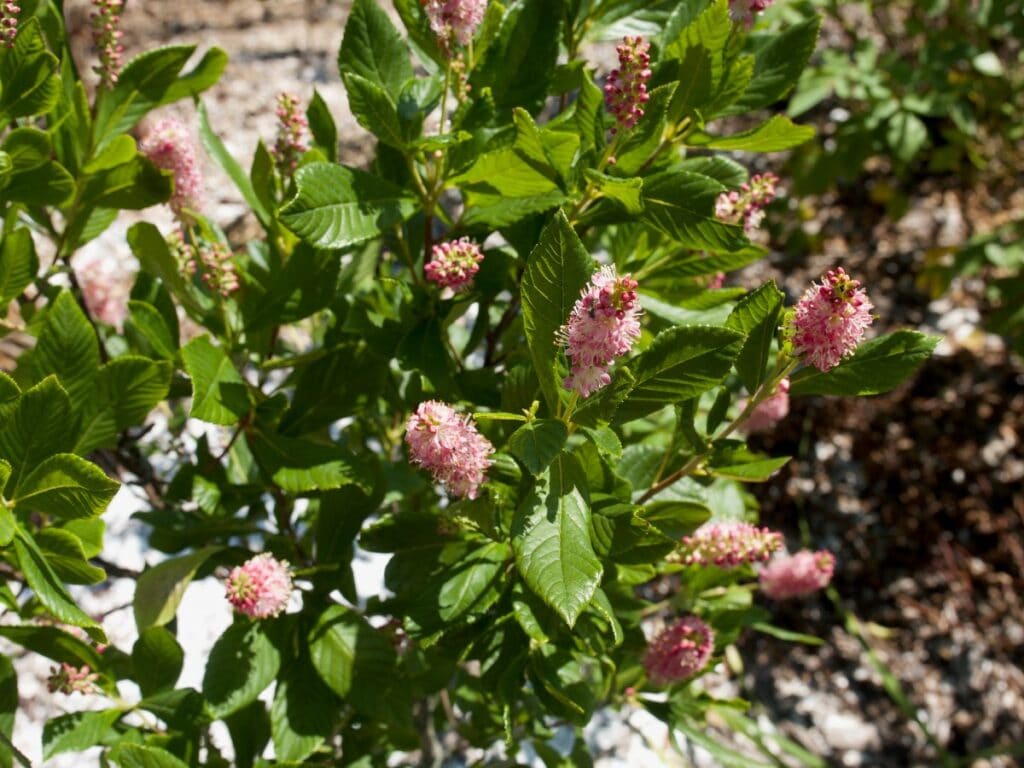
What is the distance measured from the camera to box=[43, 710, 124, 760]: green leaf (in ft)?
4.50

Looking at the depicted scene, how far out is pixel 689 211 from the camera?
1131 millimetres

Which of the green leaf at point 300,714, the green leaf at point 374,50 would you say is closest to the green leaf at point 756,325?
the green leaf at point 374,50

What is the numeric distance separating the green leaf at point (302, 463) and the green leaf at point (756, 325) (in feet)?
1.77

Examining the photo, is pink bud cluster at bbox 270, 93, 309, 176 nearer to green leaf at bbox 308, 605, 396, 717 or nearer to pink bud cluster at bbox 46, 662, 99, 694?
green leaf at bbox 308, 605, 396, 717

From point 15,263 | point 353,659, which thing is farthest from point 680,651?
point 15,263

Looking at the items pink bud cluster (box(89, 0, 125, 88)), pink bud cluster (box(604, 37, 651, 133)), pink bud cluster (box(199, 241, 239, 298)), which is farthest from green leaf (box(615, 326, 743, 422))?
pink bud cluster (box(89, 0, 125, 88))

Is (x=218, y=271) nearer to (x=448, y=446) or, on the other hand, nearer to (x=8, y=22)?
(x=8, y=22)

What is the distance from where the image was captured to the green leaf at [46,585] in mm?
1061

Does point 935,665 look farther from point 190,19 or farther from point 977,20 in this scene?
point 190,19

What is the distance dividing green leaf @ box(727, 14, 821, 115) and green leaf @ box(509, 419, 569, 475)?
56 centimetres

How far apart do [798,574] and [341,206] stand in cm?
118

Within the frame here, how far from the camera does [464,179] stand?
1182 millimetres

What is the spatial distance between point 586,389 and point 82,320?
2.18 ft

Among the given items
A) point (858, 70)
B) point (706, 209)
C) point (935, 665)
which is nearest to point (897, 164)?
point (858, 70)
